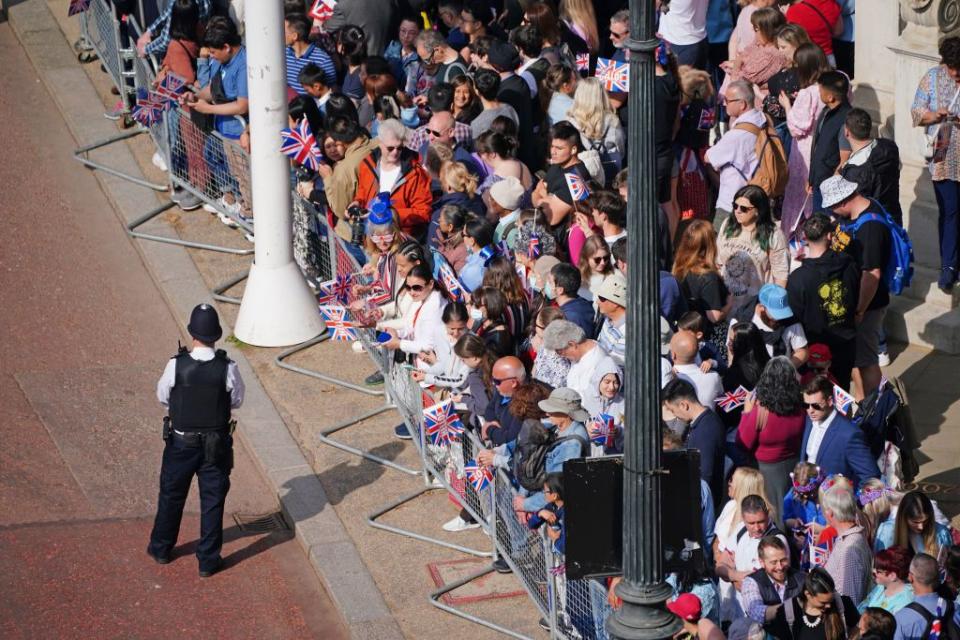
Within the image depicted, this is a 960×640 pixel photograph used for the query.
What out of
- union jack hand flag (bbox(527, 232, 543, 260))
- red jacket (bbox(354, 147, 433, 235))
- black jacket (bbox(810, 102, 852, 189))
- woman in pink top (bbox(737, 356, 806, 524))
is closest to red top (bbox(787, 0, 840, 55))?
black jacket (bbox(810, 102, 852, 189))

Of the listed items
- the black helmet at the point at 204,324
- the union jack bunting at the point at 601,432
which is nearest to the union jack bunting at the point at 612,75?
the black helmet at the point at 204,324

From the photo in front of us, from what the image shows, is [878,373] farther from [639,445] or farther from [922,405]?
[639,445]

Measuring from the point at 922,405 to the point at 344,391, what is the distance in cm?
453

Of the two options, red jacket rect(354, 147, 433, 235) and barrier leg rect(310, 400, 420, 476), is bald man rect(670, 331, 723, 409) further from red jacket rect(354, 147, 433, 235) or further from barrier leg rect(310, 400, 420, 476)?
red jacket rect(354, 147, 433, 235)

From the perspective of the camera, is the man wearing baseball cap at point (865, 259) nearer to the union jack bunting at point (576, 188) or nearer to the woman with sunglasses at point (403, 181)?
the union jack bunting at point (576, 188)

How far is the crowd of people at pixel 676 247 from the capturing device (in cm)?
924

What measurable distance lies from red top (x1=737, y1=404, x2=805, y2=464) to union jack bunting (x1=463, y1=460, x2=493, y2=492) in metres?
1.58

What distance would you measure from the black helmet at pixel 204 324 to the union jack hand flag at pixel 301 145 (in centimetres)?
290

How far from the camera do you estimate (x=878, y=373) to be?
11.9 m

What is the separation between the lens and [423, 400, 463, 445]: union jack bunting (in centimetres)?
1077

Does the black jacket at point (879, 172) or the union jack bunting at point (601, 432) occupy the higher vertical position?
the black jacket at point (879, 172)

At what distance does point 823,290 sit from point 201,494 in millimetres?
4342

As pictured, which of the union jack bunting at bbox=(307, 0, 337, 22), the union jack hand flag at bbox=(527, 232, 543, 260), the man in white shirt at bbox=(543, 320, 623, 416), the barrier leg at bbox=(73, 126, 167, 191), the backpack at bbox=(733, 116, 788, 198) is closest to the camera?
the man in white shirt at bbox=(543, 320, 623, 416)

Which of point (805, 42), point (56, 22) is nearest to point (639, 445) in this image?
point (805, 42)
